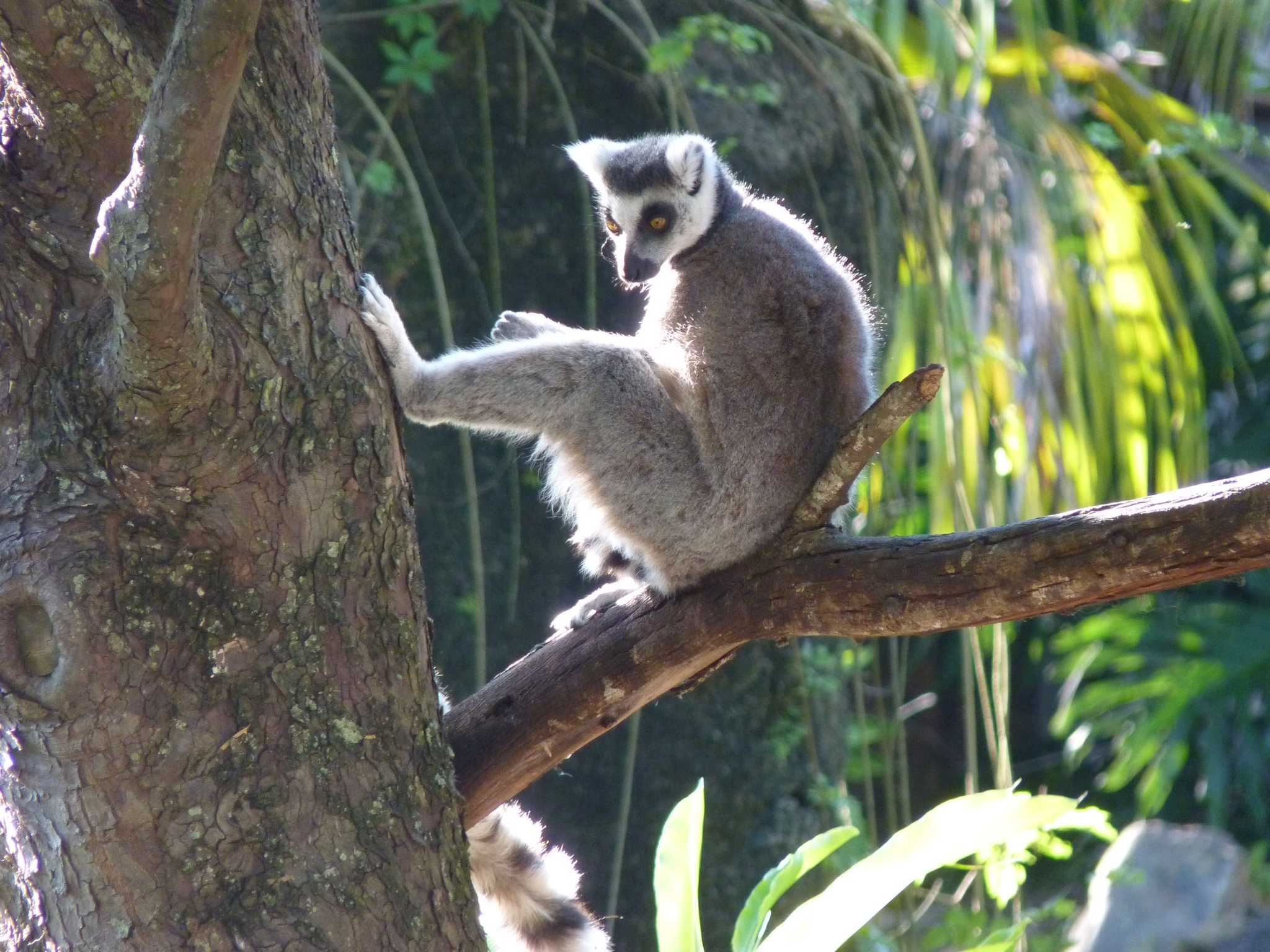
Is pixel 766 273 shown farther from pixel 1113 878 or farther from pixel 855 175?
pixel 1113 878

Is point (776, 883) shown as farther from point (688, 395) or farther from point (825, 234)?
point (825, 234)

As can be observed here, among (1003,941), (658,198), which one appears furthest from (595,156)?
(1003,941)

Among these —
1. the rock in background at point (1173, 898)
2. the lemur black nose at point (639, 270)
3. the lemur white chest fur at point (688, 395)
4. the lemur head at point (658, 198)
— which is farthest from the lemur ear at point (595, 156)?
the rock in background at point (1173, 898)

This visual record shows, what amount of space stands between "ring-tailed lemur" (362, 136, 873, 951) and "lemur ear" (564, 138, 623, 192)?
20.1 inches

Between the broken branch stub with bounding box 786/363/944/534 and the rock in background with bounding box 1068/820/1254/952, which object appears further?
the rock in background with bounding box 1068/820/1254/952

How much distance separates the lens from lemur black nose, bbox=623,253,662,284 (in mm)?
3221

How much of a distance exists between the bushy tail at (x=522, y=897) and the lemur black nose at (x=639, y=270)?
1.40 meters

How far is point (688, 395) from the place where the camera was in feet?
9.09

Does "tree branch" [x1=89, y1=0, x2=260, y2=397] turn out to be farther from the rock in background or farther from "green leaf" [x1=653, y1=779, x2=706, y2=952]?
the rock in background

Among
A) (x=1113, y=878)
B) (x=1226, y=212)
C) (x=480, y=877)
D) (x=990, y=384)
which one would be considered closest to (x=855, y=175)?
(x=990, y=384)

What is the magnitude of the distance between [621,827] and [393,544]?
1.16 meters

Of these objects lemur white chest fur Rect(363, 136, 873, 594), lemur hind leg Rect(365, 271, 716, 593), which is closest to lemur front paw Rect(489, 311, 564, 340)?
lemur white chest fur Rect(363, 136, 873, 594)

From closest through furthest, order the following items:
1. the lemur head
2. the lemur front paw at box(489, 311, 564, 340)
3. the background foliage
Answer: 1. the lemur front paw at box(489, 311, 564, 340)
2. the lemur head
3. the background foliage

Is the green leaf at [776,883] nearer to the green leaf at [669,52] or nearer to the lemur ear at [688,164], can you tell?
the lemur ear at [688,164]
